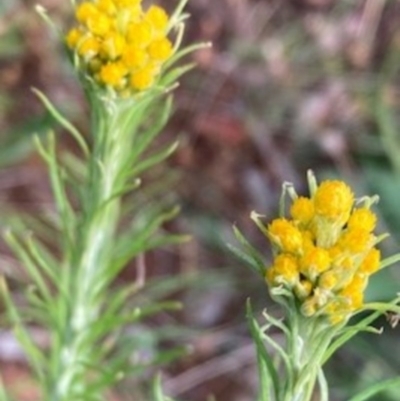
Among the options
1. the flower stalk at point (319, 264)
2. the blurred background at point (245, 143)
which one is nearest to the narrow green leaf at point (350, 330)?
the flower stalk at point (319, 264)

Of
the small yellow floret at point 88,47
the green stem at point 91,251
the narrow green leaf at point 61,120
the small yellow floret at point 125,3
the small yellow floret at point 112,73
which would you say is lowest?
the green stem at point 91,251

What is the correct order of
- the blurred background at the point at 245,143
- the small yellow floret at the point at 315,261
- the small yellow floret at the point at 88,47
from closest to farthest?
the small yellow floret at the point at 315,261, the small yellow floret at the point at 88,47, the blurred background at the point at 245,143

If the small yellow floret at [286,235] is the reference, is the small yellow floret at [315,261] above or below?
below

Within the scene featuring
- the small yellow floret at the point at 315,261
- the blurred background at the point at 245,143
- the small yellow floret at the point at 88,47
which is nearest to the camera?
the small yellow floret at the point at 315,261

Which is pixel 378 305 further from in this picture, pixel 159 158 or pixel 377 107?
pixel 377 107

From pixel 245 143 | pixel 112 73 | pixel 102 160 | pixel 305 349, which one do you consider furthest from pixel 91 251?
pixel 245 143

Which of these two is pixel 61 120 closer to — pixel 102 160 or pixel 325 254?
pixel 102 160

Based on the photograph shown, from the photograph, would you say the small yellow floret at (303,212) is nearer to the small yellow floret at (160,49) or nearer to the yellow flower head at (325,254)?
the yellow flower head at (325,254)
